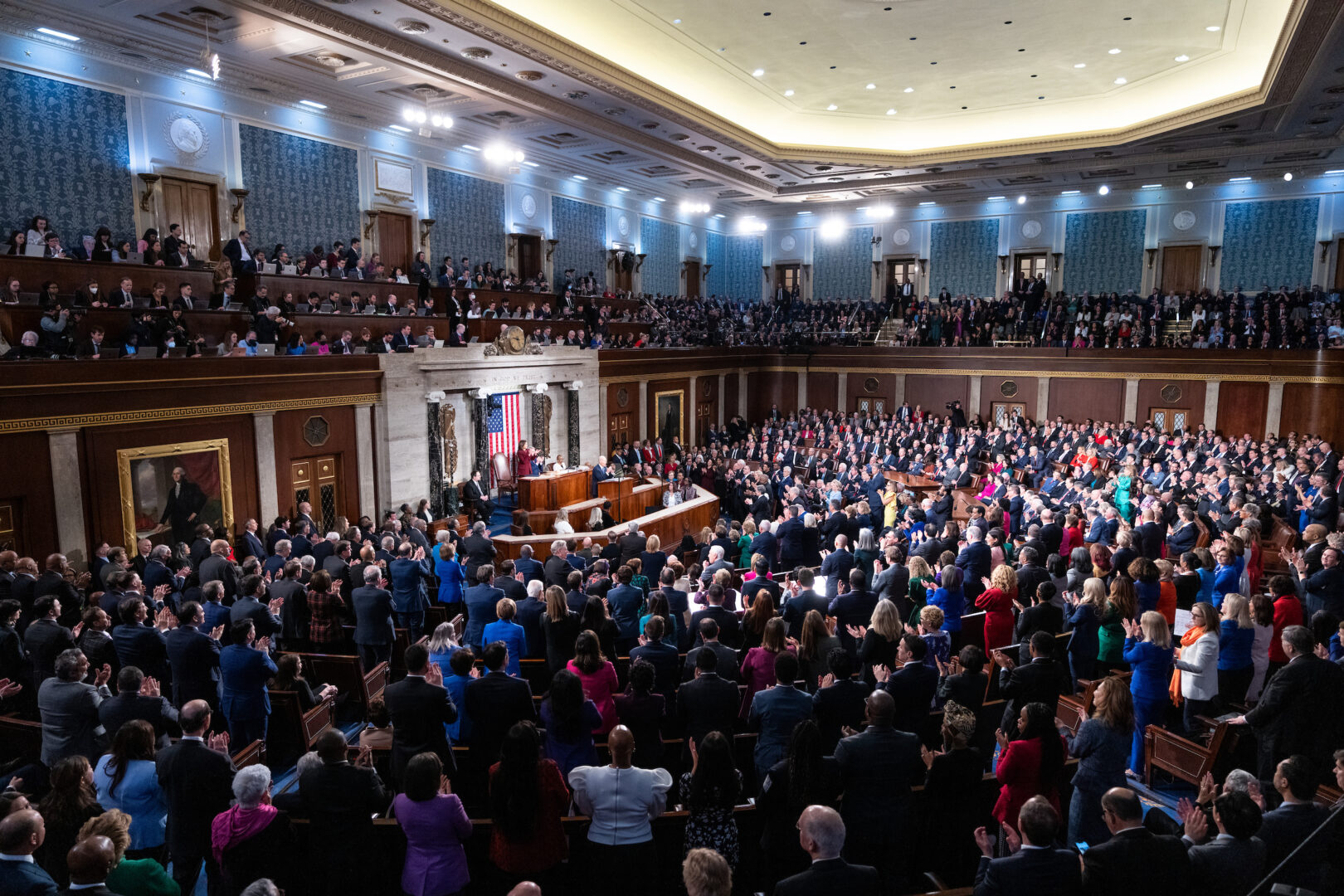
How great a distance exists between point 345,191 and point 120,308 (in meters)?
6.64

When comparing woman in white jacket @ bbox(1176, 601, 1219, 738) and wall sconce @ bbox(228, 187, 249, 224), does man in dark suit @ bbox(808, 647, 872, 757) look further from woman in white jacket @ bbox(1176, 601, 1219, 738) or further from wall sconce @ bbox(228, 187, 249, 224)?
wall sconce @ bbox(228, 187, 249, 224)

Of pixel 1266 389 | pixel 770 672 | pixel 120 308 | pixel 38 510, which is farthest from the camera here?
pixel 1266 389

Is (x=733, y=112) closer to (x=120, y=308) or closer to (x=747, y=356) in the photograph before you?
(x=747, y=356)

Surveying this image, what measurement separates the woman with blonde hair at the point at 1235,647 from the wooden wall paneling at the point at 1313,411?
1644cm

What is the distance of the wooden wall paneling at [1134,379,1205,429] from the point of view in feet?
67.4

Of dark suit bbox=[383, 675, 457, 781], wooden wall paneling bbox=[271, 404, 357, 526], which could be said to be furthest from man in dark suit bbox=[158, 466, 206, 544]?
dark suit bbox=[383, 675, 457, 781]

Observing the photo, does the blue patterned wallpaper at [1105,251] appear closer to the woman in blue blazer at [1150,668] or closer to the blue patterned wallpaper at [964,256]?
the blue patterned wallpaper at [964,256]

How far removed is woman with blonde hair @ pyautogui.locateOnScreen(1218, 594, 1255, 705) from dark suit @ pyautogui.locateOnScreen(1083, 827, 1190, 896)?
3.40m

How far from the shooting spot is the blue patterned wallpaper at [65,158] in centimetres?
1178

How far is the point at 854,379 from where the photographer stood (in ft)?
84.0

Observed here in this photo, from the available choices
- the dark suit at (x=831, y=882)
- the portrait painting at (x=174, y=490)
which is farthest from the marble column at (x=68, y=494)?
the dark suit at (x=831, y=882)

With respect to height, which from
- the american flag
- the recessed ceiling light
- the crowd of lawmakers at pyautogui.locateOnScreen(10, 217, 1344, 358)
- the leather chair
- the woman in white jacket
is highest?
the recessed ceiling light

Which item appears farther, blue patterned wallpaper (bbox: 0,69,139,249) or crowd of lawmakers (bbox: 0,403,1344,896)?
blue patterned wallpaper (bbox: 0,69,139,249)

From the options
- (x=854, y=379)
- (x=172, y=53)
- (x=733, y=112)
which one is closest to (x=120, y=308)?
(x=172, y=53)
